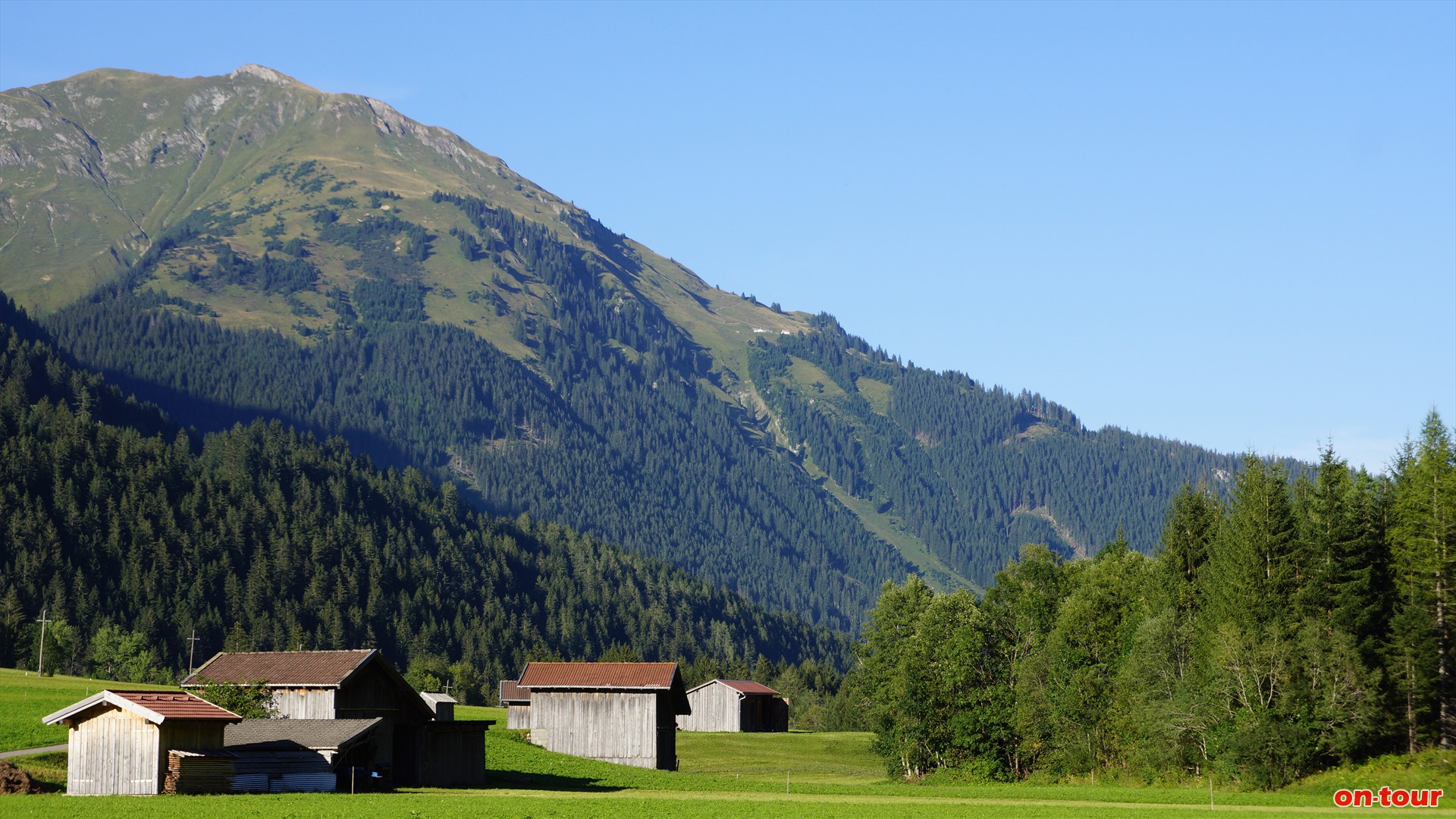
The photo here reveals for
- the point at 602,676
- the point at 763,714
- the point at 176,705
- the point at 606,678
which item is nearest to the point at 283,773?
the point at 176,705

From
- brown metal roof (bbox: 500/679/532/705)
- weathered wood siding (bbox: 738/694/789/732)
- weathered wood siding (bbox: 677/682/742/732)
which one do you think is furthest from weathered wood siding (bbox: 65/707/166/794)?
weathered wood siding (bbox: 738/694/789/732)

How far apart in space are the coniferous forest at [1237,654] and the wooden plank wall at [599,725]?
1697 centimetres

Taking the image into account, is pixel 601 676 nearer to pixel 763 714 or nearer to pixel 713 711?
pixel 713 711

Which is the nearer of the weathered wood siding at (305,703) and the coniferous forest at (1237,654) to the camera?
the coniferous forest at (1237,654)

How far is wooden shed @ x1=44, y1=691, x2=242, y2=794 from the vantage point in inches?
2325

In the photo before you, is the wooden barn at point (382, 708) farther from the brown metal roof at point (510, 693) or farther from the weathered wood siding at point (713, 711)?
the weathered wood siding at point (713, 711)

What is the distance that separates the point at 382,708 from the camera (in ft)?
249

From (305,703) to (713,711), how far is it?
8693cm

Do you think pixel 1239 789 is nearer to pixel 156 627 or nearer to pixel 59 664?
pixel 59 664

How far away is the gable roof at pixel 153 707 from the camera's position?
193ft

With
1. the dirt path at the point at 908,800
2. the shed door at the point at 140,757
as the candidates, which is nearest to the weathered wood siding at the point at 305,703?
the dirt path at the point at 908,800

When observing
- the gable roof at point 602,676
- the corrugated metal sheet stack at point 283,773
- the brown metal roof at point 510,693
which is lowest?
the corrugated metal sheet stack at point 283,773

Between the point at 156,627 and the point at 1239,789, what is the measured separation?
16592 cm

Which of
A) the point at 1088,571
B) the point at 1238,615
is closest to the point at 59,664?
the point at 1088,571
